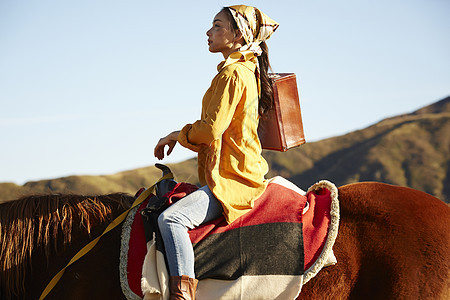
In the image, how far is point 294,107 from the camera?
407 centimetres

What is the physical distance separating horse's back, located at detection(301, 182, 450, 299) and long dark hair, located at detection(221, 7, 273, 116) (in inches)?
39.4

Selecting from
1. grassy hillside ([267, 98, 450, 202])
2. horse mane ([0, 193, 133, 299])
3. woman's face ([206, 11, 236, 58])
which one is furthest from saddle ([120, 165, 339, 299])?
grassy hillside ([267, 98, 450, 202])

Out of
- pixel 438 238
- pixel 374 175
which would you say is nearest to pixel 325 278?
pixel 438 238

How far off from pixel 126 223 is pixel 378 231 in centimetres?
175

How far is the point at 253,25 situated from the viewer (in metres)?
3.86

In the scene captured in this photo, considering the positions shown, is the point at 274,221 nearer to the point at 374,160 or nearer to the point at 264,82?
the point at 264,82

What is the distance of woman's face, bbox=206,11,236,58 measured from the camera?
3.82m

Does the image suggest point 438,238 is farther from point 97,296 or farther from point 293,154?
point 293,154

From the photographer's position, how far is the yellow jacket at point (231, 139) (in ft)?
11.1

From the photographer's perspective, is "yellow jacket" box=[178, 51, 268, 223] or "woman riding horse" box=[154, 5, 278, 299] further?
"yellow jacket" box=[178, 51, 268, 223]

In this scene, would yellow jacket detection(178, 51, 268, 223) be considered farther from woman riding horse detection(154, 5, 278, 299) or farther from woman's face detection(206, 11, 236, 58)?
woman's face detection(206, 11, 236, 58)

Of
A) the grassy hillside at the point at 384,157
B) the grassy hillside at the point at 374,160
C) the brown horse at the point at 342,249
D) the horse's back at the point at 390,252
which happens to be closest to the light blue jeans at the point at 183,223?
the brown horse at the point at 342,249

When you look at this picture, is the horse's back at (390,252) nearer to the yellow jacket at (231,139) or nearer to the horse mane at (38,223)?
the yellow jacket at (231,139)

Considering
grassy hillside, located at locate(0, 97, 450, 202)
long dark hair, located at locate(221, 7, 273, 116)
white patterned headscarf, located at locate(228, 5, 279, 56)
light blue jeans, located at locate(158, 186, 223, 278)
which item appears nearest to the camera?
light blue jeans, located at locate(158, 186, 223, 278)
